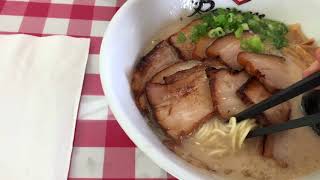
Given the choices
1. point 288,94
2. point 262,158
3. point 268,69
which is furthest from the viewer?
point 268,69

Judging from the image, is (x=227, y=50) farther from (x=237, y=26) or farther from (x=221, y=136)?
(x=221, y=136)

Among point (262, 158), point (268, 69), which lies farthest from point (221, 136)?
point (268, 69)

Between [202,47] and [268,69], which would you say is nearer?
[268,69]

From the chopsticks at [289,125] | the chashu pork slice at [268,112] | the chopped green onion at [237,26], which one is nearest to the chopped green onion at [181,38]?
the chopped green onion at [237,26]

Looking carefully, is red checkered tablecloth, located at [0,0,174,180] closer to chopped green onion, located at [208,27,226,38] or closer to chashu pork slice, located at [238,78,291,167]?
chashu pork slice, located at [238,78,291,167]

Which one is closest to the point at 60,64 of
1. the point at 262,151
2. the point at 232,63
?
the point at 232,63

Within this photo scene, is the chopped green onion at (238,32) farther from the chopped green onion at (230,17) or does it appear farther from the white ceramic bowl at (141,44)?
the white ceramic bowl at (141,44)

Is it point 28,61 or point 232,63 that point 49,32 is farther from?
point 232,63

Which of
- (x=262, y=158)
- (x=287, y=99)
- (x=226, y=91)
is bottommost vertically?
(x=262, y=158)
